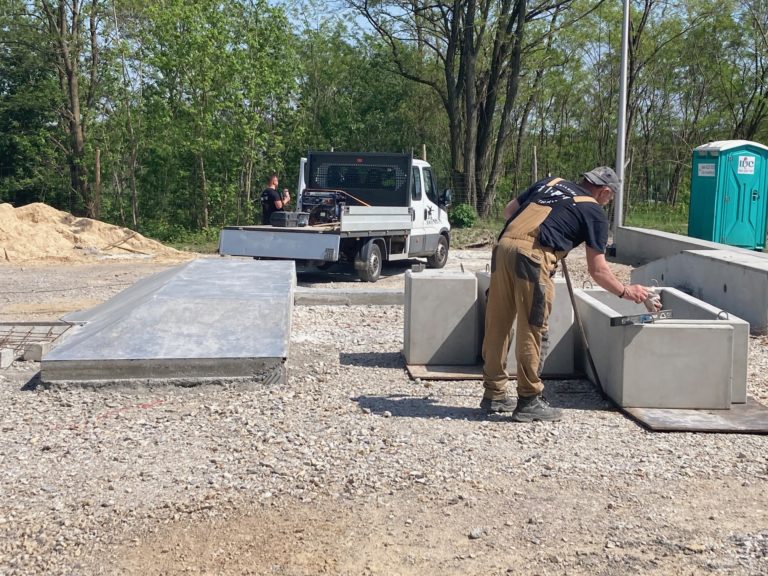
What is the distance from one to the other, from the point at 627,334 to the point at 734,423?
0.97 metres

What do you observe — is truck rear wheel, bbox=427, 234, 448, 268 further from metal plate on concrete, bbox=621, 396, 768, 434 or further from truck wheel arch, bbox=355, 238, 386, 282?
metal plate on concrete, bbox=621, 396, 768, 434

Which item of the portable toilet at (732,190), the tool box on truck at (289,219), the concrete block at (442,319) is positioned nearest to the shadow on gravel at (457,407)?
the concrete block at (442,319)

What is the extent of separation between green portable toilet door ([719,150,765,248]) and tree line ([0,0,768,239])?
28.7 ft

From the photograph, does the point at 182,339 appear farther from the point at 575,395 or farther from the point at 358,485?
the point at 575,395

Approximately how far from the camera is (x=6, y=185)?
3170cm

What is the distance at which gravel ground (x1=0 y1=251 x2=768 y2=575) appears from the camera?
4.35m

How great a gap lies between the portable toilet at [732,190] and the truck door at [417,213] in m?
5.49

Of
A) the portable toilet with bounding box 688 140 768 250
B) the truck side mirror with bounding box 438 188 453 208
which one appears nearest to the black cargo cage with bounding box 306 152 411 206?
the truck side mirror with bounding box 438 188 453 208

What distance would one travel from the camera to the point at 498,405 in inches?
262

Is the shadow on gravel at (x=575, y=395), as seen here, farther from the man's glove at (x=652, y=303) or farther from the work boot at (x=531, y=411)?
the man's glove at (x=652, y=303)

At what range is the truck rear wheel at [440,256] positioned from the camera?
18.6 meters

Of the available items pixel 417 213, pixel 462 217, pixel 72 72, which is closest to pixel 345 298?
pixel 417 213

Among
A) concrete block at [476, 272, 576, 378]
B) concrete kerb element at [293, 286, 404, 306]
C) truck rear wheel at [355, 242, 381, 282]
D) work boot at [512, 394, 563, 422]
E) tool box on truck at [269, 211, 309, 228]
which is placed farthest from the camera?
truck rear wheel at [355, 242, 381, 282]

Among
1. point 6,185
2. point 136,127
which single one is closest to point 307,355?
point 136,127
